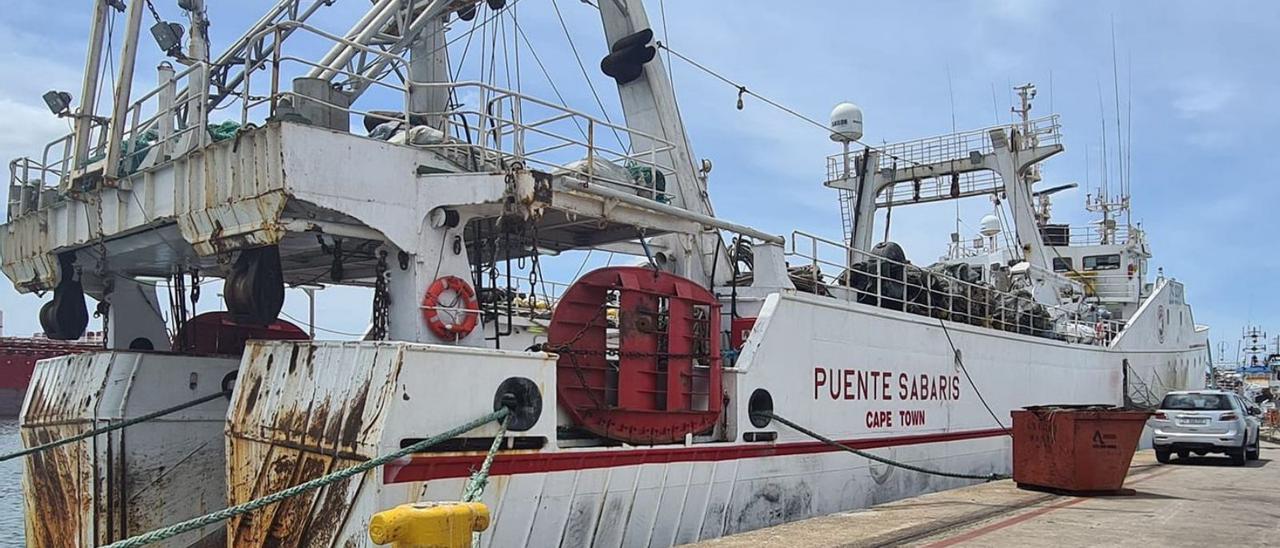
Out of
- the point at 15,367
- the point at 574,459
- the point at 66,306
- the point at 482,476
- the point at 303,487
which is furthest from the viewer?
the point at 15,367

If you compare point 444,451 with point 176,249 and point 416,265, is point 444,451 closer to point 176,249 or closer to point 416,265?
point 416,265

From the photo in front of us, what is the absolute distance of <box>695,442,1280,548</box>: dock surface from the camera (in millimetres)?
8320

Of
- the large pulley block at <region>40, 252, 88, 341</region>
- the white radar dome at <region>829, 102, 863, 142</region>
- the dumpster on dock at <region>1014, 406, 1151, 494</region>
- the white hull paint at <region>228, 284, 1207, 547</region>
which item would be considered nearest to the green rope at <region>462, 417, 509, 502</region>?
the white hull paint at <region>228, 284, 1207, 547</region>

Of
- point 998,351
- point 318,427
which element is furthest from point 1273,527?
point 318,427

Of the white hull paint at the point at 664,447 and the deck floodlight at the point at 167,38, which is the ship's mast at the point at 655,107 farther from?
the deck floodlight at the point at 167,38

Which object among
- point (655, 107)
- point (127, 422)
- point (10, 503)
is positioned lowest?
point (10, 503)

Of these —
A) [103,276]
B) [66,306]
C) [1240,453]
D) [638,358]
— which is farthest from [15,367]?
[1240,453]

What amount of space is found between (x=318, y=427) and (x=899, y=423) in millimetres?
8112

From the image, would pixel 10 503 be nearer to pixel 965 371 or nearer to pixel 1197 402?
pixel 965 371

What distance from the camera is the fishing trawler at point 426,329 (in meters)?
7.43

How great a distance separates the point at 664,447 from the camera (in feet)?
28.9

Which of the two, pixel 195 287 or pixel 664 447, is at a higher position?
pixel 195 287

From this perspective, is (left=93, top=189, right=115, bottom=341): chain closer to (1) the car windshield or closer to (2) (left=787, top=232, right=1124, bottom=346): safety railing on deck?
(2) (left=787, top=232, right=1124, bottom=346): safety railing on deck

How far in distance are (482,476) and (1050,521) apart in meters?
5.82
